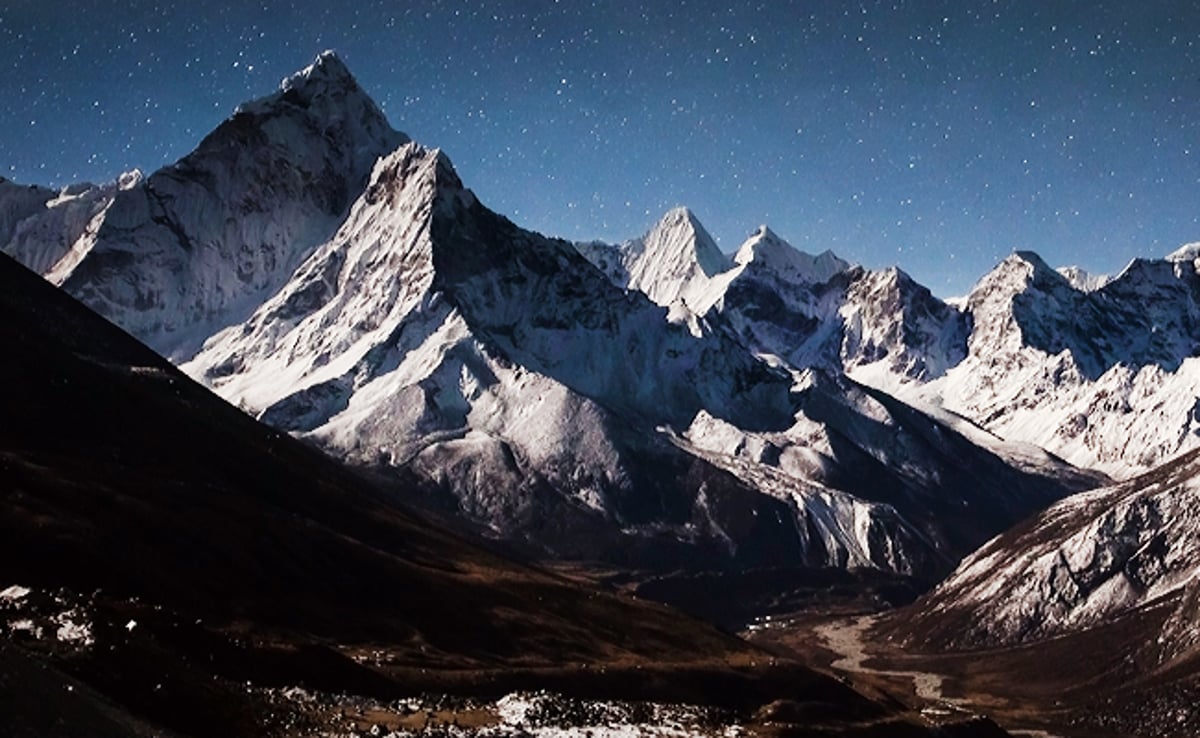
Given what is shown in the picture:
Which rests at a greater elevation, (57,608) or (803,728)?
(57,608)

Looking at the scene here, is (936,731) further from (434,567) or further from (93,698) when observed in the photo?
(93,698)

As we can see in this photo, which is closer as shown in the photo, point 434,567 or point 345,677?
point 345,677

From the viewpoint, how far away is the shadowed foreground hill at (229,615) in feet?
214

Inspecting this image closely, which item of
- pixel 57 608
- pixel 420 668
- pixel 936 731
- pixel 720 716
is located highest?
pixel 57 608

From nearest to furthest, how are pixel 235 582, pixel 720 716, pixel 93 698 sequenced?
pixel 93 698, pixel 720 716, pixel 235 582

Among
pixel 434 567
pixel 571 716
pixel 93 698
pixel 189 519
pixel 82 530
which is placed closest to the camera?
pixel 93 698

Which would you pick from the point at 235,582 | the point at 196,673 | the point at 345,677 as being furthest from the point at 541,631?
the point at 196,673

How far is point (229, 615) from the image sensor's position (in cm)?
12900

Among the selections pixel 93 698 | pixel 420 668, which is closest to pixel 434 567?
pixel 420 668

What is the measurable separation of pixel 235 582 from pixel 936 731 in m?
89.4

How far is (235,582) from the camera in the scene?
13912 centimetres

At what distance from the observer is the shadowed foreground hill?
6538 centimetres

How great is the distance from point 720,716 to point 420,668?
30133 mm

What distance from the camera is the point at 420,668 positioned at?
120 m
